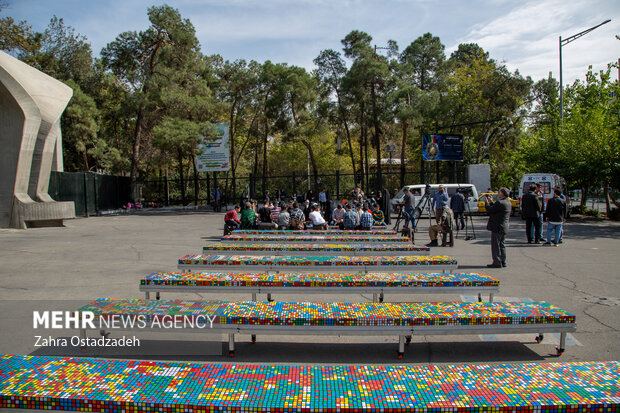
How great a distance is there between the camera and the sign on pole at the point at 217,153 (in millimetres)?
29031

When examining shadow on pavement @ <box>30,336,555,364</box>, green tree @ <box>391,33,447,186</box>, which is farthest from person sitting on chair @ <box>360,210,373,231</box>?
green tree @ <box>391,33,447,186</box>

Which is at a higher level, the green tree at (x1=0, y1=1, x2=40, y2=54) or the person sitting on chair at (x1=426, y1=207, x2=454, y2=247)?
the green tree at (x1=0, y1=1, x2=40, y2=54)

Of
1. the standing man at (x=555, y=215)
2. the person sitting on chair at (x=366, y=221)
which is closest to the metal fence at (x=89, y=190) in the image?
the person sitting on chair at (x=366, y=221)

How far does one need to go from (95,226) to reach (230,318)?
1689cm

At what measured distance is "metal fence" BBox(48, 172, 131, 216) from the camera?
22875 mm

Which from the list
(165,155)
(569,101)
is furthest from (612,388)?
(569,101)

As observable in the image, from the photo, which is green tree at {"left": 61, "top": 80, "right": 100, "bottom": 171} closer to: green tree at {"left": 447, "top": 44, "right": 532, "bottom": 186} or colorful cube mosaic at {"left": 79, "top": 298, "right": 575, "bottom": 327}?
green tree at {"left": 447, "top": 44, "right": 532, "bottom": 186}

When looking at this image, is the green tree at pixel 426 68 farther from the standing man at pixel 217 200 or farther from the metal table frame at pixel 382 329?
the metal table frame at pixel 382 329

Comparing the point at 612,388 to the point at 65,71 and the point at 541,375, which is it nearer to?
the point at 541,375

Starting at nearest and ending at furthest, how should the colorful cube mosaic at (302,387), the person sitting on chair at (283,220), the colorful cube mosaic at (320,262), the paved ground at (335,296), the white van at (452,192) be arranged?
the colorful cube mosaic at (302,387)
the paved ground at (335,296)
the colorful cube mosaic at (320,262)
the person sitting on chair at (283,220)
the white van at (452,192)

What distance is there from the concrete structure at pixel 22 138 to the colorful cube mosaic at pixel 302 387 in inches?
655

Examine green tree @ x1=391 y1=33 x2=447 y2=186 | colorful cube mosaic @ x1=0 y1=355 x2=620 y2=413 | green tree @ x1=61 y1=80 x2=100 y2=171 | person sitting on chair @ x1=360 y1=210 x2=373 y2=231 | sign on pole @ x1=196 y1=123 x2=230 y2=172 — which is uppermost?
green tree @ x1=391 y1=33 x2=447 y2=186

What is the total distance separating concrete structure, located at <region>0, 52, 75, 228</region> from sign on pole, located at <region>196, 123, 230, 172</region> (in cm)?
1140

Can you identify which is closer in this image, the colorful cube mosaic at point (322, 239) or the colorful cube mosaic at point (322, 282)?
the colorful cube mosaic at point (322, 282)
